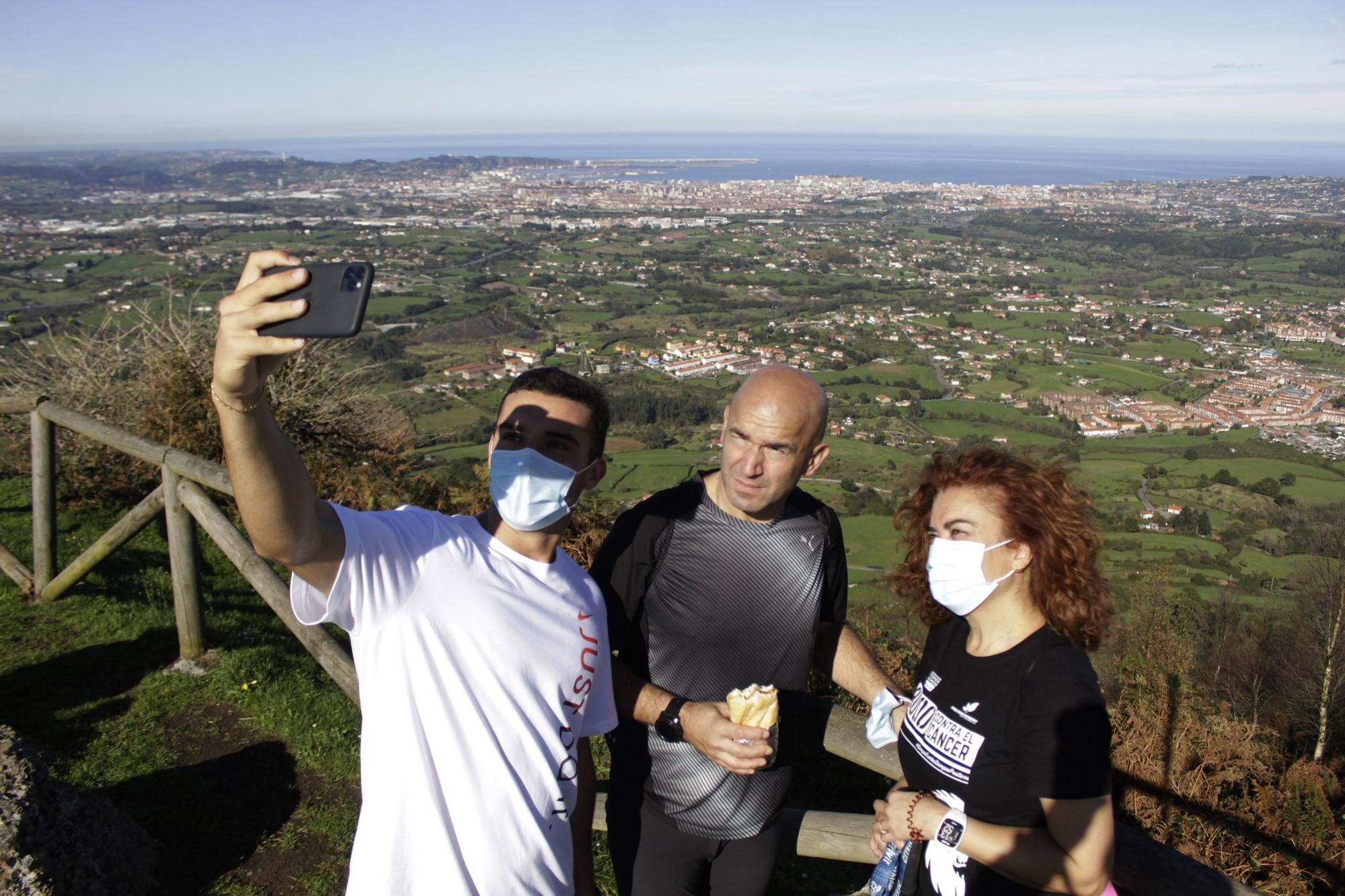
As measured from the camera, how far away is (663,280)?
51438 millimetres

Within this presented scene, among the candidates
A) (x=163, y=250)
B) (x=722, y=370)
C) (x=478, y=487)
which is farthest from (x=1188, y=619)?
(x=163, y=250)

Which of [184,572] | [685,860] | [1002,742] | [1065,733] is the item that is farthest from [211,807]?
[1065,733]

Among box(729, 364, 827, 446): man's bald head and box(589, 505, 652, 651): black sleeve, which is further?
box(729, 364, 827, 446): man's bald head

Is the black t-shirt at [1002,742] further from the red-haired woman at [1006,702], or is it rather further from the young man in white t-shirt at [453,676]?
the young man in white t-shirt at [453,676]

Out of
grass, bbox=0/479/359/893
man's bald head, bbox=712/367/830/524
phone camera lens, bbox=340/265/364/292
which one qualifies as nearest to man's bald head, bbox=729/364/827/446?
man's bald head, bbox=712/367/830/524

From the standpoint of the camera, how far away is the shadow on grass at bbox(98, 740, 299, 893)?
8.80ft

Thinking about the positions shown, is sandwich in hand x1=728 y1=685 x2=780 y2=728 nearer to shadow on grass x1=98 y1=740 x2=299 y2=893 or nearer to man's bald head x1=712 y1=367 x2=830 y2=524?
man's bald head x1=712 y1=367 x2=830 y2=524

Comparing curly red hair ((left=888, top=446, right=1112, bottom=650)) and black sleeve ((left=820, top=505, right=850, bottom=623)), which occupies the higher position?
curly red hair ((left=888, top=446, right=1112, bottom=650))

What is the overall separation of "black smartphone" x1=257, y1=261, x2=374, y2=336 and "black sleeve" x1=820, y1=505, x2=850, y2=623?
1.47 meters

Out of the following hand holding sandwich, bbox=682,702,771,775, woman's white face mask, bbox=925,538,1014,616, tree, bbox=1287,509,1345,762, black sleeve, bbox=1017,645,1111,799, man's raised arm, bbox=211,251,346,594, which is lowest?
tree, bbox=1287,509,1345,762

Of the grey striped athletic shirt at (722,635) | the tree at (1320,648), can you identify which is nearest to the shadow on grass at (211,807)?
the grey striped athletic shirt at (722,635)

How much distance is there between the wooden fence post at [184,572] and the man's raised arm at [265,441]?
2747mm

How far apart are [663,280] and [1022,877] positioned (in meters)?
51.3

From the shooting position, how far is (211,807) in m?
2.96
